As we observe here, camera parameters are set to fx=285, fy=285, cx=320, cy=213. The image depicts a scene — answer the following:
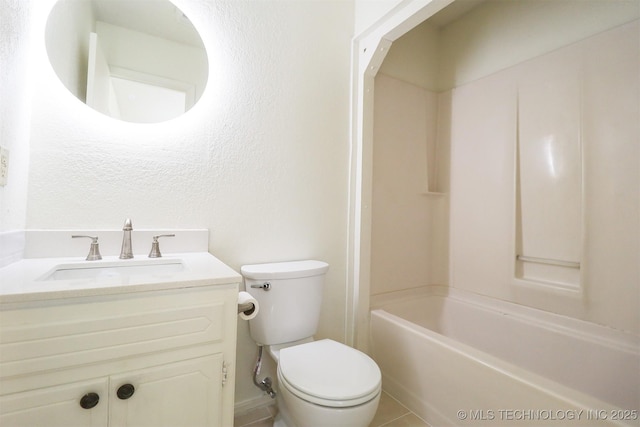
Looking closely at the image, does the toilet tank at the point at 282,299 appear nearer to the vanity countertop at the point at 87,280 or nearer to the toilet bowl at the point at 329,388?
the toilet bowl at the point at 329,388

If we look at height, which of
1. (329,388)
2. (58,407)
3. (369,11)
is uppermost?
(369,11)

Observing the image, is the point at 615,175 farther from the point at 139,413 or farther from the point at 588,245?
the point at 139,413

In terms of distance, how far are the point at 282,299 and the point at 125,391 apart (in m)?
0.67

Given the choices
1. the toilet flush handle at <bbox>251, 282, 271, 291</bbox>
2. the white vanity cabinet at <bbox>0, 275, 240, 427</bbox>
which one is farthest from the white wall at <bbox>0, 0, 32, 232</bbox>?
the toilet flush handle at <bbox>251, 282, 271, 291</bbox>

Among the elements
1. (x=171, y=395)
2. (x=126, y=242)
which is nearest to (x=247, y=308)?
(x=171, y=395)

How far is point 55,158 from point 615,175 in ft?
8.27

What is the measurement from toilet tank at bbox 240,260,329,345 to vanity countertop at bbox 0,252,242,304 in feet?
0.92

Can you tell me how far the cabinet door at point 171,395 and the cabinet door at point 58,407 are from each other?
3 cm

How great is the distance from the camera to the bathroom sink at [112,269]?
941mm

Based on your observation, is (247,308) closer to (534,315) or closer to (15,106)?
(15,106)

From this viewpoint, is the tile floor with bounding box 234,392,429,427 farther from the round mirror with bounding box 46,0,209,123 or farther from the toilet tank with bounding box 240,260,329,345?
the round mirror with bounding box 46,0,209,123

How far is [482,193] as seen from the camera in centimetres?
199

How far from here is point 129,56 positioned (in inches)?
48.3

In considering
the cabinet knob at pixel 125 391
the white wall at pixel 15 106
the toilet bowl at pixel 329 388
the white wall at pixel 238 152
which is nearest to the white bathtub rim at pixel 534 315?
the white wall at pixel 238 152
